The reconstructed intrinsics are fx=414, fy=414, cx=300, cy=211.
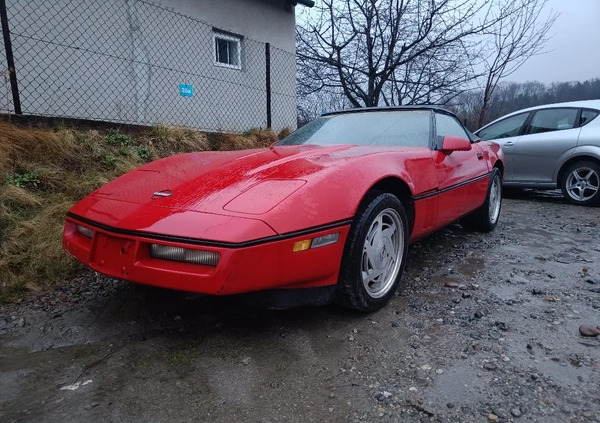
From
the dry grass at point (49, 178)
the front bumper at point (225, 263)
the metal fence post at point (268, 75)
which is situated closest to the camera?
the front bumper at point (225, 263)

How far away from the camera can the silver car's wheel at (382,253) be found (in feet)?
7.47

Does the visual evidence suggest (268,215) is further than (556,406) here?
Yes

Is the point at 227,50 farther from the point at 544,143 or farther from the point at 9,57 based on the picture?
the point at 544,143

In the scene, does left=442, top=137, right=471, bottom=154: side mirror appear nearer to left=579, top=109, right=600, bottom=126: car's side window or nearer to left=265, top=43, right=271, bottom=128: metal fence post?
left=579, top=109, right=600, bottom=126: car's side window

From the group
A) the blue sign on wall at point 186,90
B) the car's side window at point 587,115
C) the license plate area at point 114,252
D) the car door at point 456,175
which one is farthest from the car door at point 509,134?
the license plate area at point 114,252

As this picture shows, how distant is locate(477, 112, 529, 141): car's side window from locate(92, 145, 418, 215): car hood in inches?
188

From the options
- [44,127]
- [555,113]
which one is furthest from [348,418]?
[555,113]

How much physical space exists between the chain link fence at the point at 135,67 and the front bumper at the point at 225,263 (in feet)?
10.5

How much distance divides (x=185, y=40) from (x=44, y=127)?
3111 mm

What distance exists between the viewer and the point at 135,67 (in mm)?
6090

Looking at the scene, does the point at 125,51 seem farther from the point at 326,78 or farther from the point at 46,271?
the point at 326,78

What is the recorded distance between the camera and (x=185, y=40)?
6785 mm

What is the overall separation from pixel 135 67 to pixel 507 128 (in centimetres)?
575

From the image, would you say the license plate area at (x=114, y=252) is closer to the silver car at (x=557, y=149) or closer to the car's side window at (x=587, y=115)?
the silver car at (x=557, y=149)
